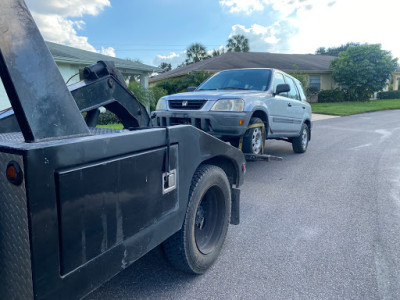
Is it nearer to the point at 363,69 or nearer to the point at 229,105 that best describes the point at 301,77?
the point at 363,69

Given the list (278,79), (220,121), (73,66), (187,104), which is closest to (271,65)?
(73,66)

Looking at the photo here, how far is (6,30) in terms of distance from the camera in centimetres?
157

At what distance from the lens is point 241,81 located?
7031 mm

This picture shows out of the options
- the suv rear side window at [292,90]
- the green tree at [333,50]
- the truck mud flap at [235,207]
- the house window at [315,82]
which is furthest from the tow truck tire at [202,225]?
the green tree at [333,50]


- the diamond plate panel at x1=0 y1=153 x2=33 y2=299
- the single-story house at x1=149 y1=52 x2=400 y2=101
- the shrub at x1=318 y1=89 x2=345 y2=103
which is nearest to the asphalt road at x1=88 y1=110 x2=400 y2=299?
the diamond plate panel at x1=0 y1=153 x2=33 y2=299

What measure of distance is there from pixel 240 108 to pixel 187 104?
3.38ft

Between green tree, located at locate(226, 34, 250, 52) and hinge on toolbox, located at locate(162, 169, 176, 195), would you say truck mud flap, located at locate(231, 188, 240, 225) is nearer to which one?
hinge on toolbox, located at locate(162, 169, 176, 195)

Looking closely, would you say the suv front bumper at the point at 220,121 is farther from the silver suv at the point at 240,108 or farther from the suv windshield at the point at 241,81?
the suv windshield at the point at 241,81

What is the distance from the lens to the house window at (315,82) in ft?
103

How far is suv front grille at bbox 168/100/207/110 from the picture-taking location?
588 centimetres

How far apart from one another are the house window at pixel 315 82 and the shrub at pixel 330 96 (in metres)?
0.75

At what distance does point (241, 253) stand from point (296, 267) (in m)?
0.55

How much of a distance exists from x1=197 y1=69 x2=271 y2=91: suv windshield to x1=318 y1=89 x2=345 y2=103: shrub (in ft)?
86.1

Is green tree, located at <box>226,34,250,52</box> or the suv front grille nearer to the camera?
the suv front grille
